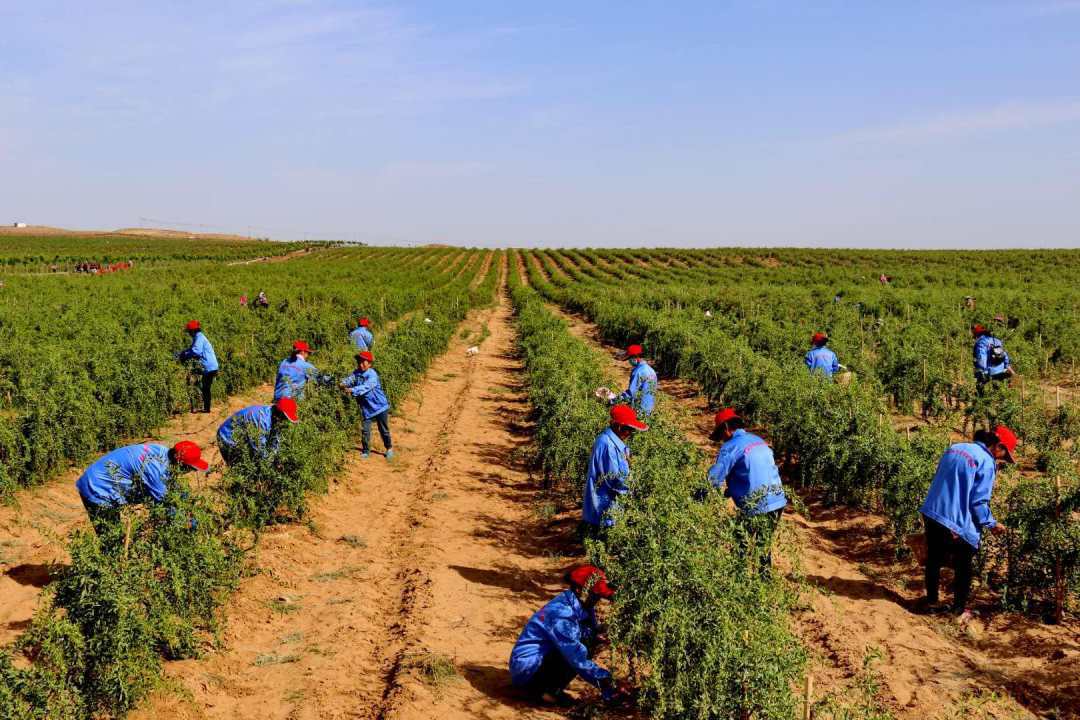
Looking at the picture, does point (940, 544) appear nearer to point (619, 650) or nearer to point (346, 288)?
point (619, 650)

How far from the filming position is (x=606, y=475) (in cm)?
655

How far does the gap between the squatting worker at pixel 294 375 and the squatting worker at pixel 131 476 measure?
3799 mm

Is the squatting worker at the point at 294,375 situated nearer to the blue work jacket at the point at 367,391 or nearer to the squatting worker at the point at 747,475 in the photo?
the blue work jacket at the point at 367,391

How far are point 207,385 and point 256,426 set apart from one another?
6.72m

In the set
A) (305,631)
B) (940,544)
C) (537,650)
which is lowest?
(305,631)

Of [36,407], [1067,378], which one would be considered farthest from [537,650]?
[1067,378]

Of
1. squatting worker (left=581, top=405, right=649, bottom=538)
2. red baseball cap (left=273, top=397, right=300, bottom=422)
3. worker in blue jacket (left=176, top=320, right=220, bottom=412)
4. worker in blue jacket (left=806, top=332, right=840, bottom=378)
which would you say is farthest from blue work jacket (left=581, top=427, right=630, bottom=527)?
worker in blue jacket (left=176, top=320, right=220, bottom=412)

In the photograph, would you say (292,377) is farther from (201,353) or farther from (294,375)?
(201,353)

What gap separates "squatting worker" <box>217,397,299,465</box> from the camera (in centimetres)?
808

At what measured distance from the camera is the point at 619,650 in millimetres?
5246

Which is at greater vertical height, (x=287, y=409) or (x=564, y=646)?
(x=287, y=409)

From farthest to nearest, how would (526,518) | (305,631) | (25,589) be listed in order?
(526,518) < (25,589) < (305,631)

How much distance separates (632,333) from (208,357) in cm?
1469

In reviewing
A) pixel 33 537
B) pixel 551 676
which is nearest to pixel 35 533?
pixel 33 537
